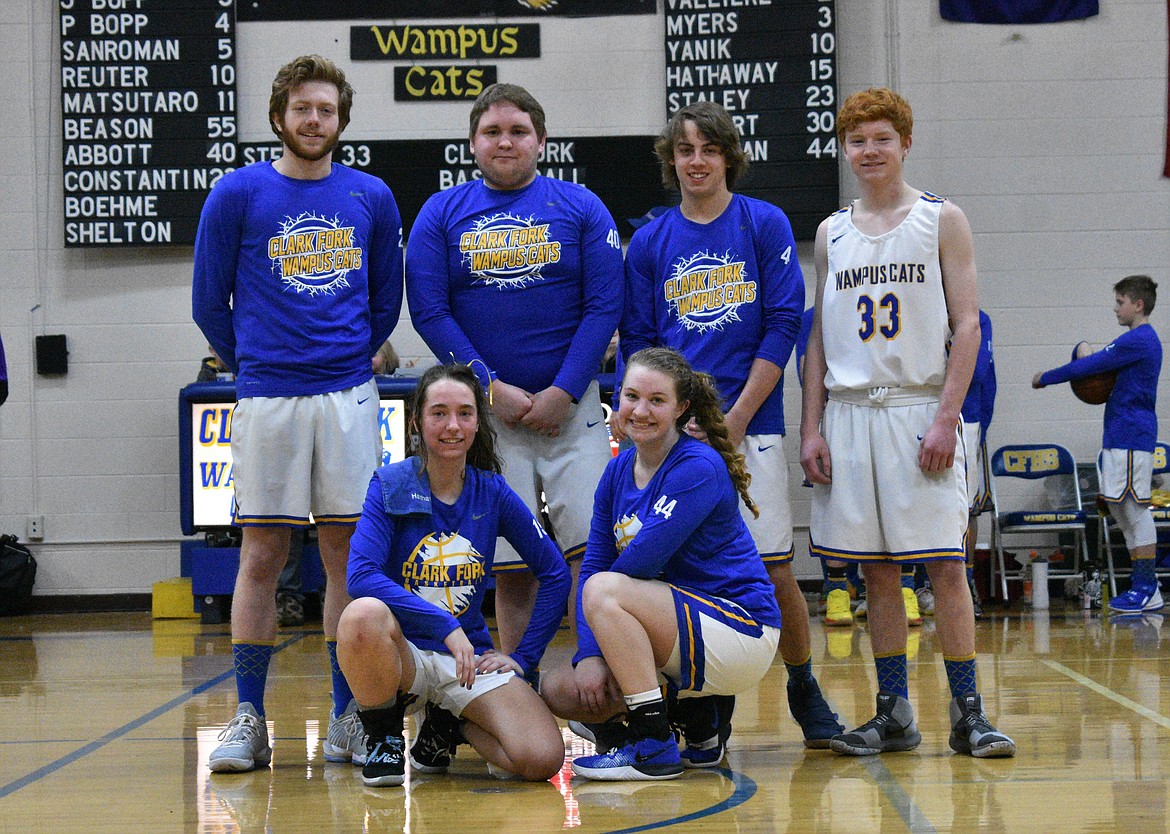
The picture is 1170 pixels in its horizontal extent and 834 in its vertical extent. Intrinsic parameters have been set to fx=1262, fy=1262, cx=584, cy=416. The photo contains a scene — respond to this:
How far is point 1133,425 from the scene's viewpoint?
6.46 meters

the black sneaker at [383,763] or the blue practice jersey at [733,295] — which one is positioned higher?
the blue practice jersey at [733,295]

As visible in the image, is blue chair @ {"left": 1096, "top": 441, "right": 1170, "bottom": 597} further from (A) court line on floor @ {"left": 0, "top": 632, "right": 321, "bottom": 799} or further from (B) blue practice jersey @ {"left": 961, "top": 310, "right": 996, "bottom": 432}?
(A) court line on floor @ {"left": 0, "top": 632, "right": 321, "bottom": 799}

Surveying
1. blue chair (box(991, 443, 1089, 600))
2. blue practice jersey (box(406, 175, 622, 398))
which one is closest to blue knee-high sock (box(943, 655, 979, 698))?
blue practice jersey (box(406, 175, 622, 398))

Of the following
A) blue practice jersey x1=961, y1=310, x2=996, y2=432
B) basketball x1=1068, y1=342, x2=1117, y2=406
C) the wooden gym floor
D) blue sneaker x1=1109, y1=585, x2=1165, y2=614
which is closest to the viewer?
the wooden gym floor

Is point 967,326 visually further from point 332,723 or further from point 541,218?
point 332,723

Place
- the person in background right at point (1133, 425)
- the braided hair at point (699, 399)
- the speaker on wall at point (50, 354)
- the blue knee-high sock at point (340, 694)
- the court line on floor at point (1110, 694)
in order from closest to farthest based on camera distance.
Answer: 1. the braided hair at point (699, 399)
2. the blue knee-high sock at point (340, 694)
3. the court line on floor at point (1110, 694)
4. the person in background right at point (1133, 425)
5. the speaker on wall at point (50, 354)

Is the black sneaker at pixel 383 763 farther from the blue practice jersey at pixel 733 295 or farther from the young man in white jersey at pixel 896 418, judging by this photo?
the blue practice jersey at pixel 733 295

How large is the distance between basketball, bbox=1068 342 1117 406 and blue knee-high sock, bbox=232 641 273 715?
507 centimetres

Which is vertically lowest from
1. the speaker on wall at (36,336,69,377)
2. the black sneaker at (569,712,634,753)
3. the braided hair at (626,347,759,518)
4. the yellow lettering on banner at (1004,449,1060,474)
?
the black sneaker at (569,712,634,753)

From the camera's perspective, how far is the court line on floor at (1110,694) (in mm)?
3305

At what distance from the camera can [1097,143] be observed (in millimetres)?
7402

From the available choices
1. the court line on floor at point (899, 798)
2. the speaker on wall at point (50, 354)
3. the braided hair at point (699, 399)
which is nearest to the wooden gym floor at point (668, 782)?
the court line on floor at point (899, 798)

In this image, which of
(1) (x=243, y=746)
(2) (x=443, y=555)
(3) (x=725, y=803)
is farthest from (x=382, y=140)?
(3) (x=725, y=803)

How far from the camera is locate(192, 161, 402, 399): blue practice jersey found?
9.63ft
